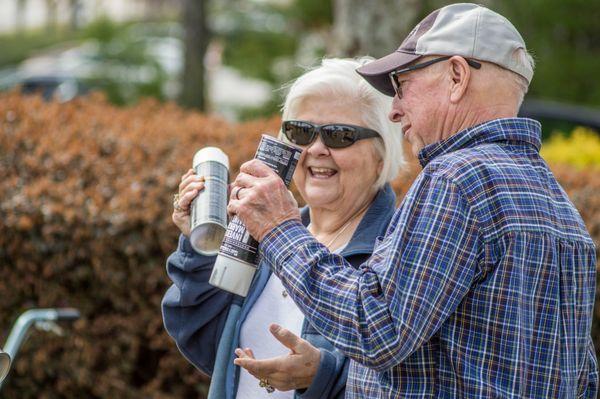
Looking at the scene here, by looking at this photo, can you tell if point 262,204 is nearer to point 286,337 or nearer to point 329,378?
point 286,337

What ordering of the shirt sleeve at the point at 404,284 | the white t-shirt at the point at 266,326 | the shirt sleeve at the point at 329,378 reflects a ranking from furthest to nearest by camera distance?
1. the white t-shirt at the point at 266,326
2. the shirt sleeve at the point at 329,378
3. the shirt sleeve at the point at 404,284

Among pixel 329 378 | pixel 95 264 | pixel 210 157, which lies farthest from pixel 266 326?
pixel 95 264

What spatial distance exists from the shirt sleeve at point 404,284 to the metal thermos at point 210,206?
0.43m

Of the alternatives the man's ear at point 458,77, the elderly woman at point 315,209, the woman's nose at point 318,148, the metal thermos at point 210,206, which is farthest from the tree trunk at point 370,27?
the man's ear at point 458,77

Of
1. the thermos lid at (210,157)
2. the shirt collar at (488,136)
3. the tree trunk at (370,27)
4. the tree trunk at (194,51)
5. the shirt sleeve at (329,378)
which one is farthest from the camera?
the tree trunk at (194,51)

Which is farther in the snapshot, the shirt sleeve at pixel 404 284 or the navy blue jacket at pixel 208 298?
the navy blue jacket at pixel 208 298

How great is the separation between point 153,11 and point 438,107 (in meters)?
39.0

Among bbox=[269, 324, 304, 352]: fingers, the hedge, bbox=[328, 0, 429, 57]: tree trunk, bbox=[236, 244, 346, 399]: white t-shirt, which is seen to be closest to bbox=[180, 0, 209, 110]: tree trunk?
bbox=[328, 0, 429, 57]: tree trunk

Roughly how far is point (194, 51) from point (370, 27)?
4.93 m

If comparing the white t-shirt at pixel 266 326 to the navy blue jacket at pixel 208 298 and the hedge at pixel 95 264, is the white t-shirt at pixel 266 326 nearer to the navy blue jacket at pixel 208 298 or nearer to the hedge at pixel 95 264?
the navy blue jacket at pixel 208 298

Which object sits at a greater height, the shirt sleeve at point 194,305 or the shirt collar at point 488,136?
the shirt collar at point 488,136

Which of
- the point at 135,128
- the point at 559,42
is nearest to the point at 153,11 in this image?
the point at 559,42

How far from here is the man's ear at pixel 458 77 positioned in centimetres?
206

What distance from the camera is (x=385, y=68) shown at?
217 centimetres
